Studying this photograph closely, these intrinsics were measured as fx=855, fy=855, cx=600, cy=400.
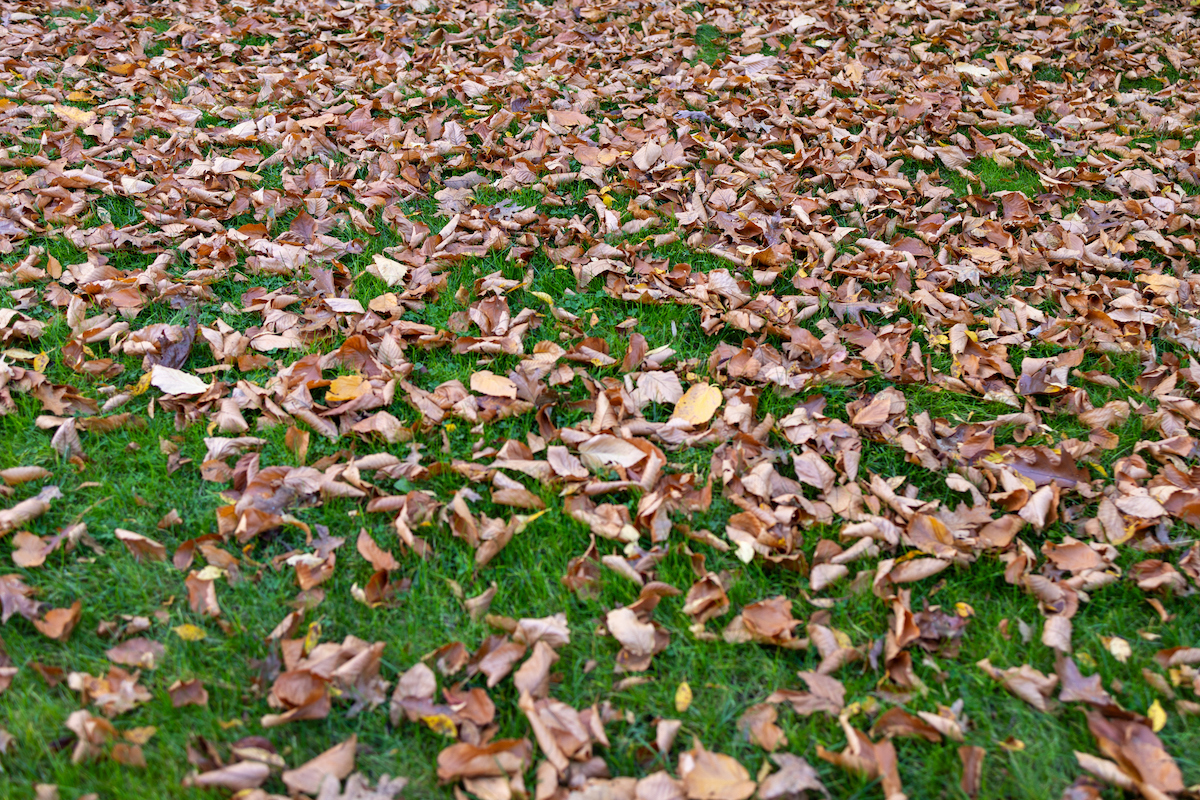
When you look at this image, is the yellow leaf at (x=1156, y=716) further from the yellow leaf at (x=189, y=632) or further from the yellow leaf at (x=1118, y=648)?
the yellow leaf at (x=189, y=632)

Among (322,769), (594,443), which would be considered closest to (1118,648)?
(594,443)

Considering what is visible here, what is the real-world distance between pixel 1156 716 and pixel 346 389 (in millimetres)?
2434

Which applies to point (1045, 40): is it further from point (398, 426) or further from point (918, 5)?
point (398, 426)

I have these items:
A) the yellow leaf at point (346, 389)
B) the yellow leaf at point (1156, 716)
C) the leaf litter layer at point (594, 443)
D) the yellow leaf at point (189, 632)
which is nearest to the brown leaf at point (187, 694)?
the leaf litter layer at point (594, 443)

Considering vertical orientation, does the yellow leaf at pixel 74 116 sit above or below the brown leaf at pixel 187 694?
above

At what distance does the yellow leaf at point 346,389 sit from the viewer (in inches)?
111

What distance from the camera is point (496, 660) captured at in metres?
2.13

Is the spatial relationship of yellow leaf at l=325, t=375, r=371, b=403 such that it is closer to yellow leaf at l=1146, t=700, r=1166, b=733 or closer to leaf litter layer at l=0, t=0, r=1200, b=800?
leaf litter layer at l=0, t=0, r=1200, b=800

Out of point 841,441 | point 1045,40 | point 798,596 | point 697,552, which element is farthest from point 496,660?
point 1045,40

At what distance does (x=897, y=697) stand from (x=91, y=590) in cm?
211

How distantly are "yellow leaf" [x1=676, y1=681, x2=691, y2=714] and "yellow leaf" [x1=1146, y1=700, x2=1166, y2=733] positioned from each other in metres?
1.08

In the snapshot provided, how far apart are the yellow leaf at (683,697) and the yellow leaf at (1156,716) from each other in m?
1.08

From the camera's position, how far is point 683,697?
2090mm

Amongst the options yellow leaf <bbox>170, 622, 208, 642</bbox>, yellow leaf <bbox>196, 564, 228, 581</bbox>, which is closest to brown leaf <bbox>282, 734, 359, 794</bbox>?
yellow leaf <bbox>170, 622, 208, 642</bbox>
